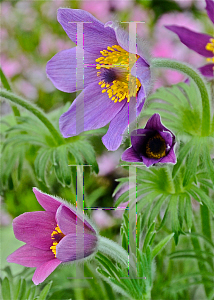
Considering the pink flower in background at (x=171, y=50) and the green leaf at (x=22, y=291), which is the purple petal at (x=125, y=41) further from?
the pink flower in background at (x=171, y=50)

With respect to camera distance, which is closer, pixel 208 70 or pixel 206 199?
pixel 206 199

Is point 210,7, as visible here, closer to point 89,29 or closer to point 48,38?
point 89,29

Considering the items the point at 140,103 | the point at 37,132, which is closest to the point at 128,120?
the point at 140,103

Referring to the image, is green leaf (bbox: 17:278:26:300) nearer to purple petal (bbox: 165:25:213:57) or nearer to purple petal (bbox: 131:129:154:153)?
purple petal (bbox: 131:129:154:153)

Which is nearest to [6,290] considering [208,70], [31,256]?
[31,256]

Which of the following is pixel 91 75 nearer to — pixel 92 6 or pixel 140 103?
pixel 140 103

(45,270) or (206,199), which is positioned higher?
(206,199)

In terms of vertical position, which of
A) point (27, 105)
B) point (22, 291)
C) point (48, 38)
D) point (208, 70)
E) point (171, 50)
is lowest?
point (22, 291)

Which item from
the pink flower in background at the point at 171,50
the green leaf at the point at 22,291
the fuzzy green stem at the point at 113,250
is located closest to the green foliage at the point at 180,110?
the fuzzy green stem at the point at 113,250
